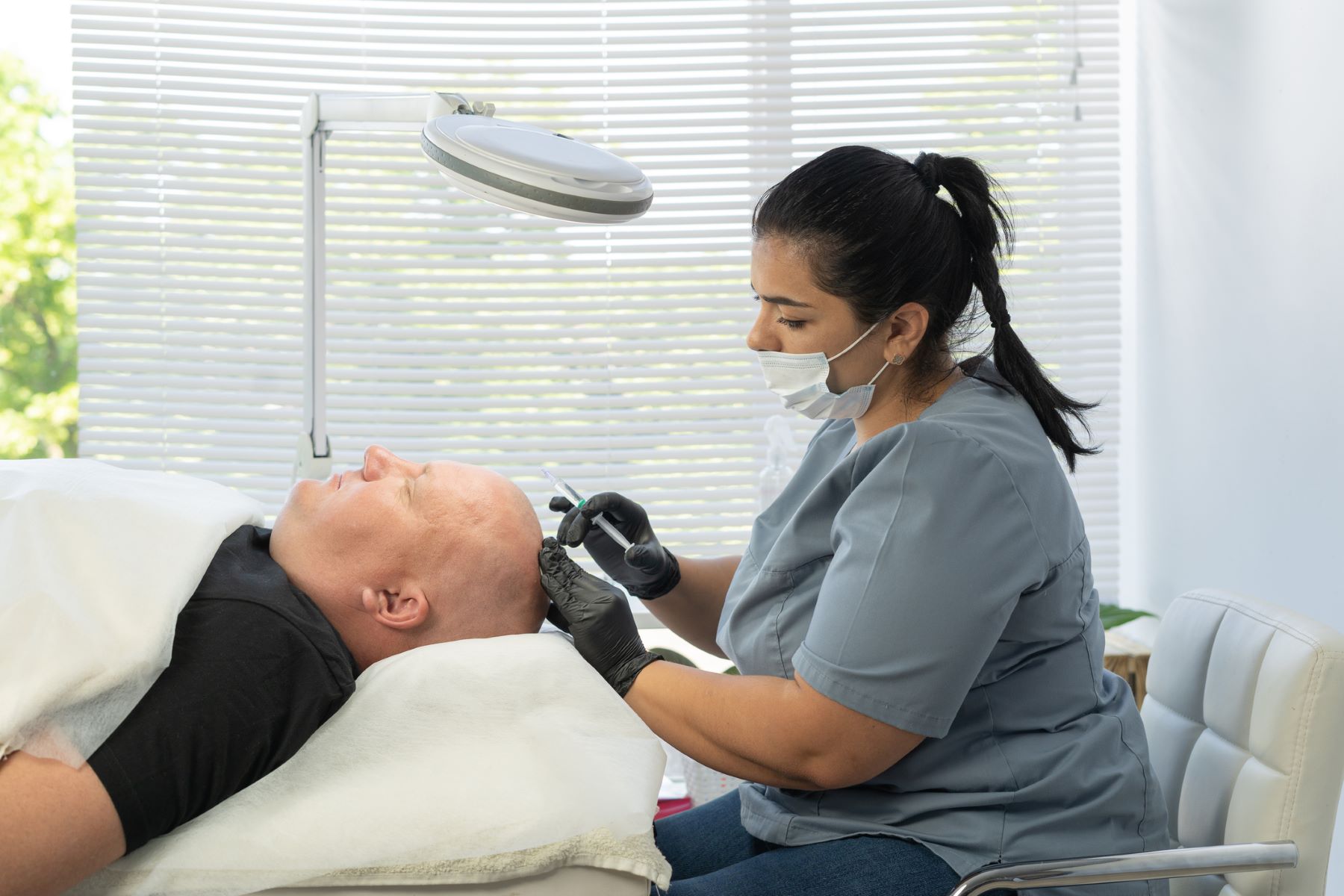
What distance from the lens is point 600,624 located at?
1.20 m

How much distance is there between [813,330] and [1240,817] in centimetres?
73

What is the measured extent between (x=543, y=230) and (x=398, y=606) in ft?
5.15

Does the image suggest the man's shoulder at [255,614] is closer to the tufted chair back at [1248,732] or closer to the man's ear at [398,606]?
the man's ear at [398,606]

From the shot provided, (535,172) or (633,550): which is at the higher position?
(535,172)

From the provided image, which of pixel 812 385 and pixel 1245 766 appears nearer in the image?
pixel 1245 766

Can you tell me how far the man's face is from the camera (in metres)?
1.18

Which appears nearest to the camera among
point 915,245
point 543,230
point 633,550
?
point 915,245

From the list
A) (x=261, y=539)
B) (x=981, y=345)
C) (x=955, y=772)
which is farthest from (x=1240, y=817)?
(x=261, y=539)

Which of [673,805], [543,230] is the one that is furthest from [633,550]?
[543,230]

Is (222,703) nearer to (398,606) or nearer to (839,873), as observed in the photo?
(398,606)

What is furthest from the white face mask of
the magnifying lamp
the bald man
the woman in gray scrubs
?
the bald man

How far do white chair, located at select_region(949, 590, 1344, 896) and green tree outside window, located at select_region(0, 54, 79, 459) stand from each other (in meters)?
6.32

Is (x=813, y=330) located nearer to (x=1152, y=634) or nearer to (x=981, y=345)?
(x=981, y=345)

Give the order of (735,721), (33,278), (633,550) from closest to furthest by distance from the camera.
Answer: (735,721) → (633,550) → (33,278)
